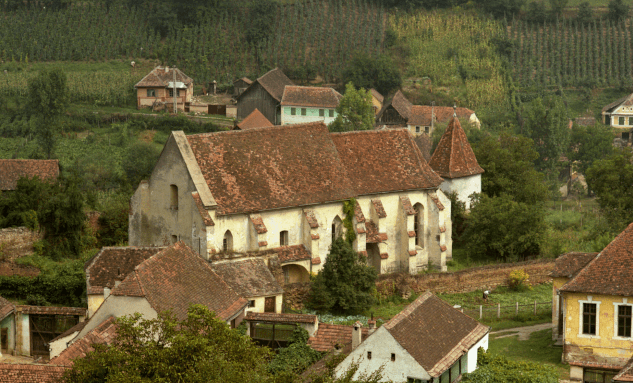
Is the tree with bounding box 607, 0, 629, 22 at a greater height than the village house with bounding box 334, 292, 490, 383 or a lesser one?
greater

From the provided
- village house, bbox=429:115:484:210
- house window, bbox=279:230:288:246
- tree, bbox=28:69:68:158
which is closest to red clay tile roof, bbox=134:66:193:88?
tree, bbox=28:69:68:158

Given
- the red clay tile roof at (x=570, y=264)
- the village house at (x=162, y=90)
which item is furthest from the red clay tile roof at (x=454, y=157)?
the village house at (x=162, y=90)

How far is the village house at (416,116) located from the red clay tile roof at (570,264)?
48284 millimetres

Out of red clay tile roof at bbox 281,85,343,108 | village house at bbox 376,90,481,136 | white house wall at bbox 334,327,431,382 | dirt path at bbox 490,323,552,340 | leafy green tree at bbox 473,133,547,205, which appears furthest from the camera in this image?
village house at bbox 376,90,481,136

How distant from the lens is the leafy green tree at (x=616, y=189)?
6044cm

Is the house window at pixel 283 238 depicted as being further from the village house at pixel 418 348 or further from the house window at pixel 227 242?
the village house at pixel 418 348

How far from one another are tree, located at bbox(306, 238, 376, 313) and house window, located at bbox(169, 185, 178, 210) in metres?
8.00

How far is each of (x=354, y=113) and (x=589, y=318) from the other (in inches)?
1842

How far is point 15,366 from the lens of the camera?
1406 inches

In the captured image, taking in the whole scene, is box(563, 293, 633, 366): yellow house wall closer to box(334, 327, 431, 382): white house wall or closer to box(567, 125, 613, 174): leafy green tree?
box(334, 327, 431, 382): white house wall


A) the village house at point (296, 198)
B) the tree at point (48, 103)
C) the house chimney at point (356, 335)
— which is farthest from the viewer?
the tree at point (48, 103)

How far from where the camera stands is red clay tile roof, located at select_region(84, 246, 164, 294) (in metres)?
46.5

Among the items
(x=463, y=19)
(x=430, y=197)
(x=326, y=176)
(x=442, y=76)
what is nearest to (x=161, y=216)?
(x=326, y=176)

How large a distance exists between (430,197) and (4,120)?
4417 cm
